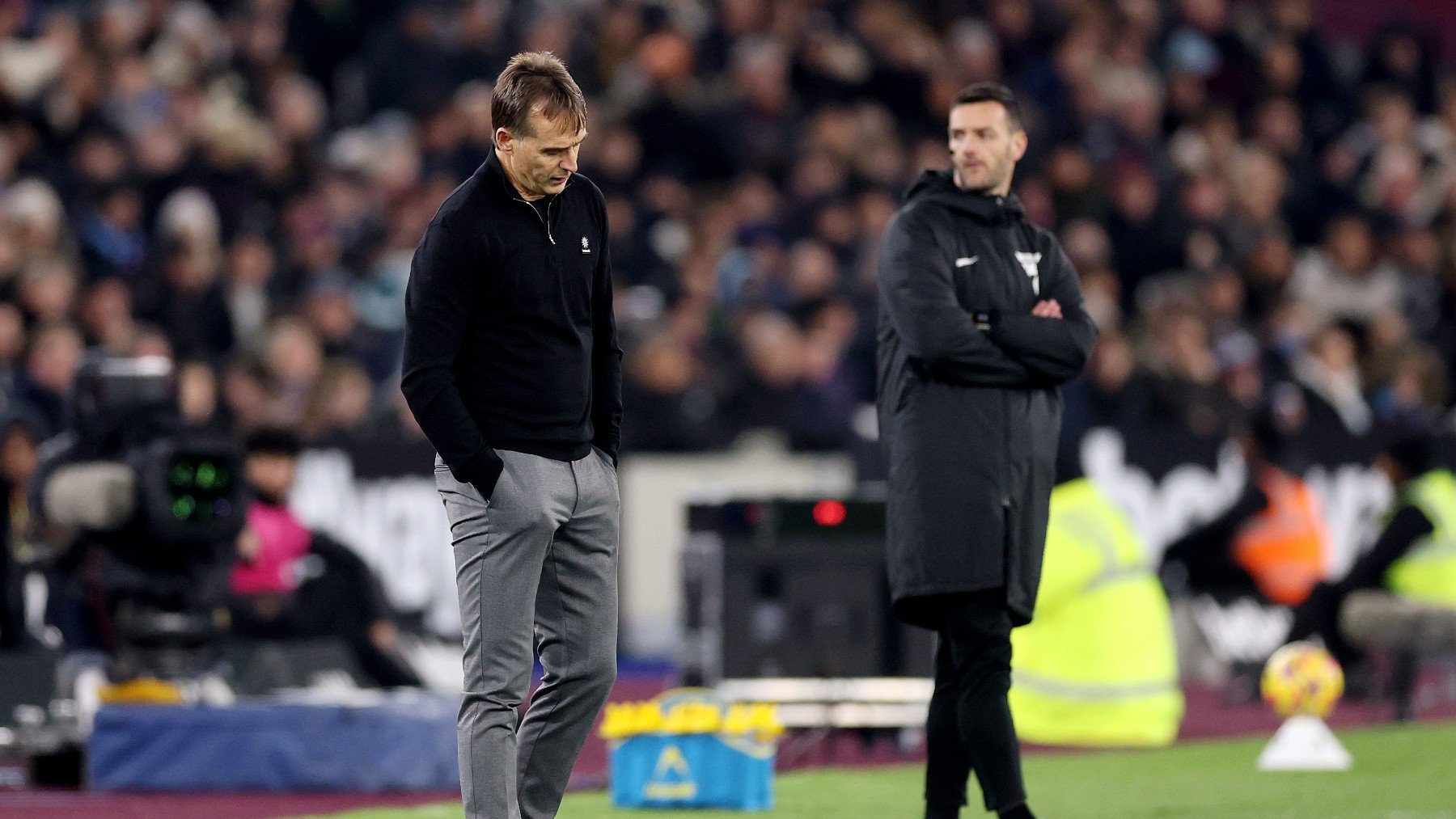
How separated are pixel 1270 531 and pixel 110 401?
773cm

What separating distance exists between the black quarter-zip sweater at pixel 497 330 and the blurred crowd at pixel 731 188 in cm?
633

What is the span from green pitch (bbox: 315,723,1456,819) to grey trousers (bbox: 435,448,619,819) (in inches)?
109

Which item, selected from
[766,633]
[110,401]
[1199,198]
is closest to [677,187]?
[1199,198]

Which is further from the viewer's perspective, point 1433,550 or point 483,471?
point 1433,550

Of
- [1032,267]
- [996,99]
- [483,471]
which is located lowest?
[483,471]

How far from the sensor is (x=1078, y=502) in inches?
477

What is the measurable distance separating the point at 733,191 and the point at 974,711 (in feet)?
37.1

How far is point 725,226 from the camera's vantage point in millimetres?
17625

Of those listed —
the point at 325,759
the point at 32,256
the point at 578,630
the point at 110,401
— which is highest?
the point at 32,256

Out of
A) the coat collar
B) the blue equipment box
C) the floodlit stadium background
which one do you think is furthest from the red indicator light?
the coat collar

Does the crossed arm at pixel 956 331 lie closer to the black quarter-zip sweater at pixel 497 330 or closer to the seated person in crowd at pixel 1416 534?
the black quarter-zip sweater at pixel 497 330

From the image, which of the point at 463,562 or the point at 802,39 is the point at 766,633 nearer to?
the point at 463,562

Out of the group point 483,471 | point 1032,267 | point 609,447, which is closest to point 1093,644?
point 1032,267

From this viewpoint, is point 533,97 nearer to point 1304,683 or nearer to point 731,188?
point 1304,683
